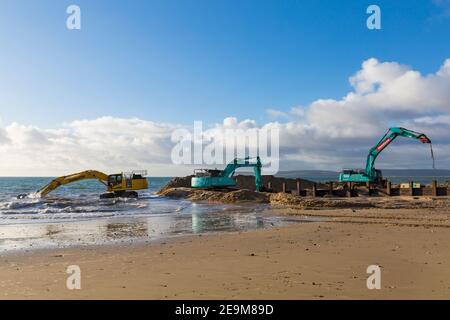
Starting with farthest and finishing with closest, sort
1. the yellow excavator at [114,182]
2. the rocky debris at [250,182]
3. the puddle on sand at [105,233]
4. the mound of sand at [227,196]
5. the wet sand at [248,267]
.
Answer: the rocky debris at [250,182]
the yellow excavator at [114,182]
the mound of sand at [227,196]
the puddle on sand at [105,233]
the wet sand at [248,267]

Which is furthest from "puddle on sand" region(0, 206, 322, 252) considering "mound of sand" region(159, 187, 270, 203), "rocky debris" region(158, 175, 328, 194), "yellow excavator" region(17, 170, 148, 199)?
"rocky debris" region(158, 175, 328, 194)

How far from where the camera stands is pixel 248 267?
9133 mm

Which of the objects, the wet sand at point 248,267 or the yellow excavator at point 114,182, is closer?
the wet sand at point 248,267

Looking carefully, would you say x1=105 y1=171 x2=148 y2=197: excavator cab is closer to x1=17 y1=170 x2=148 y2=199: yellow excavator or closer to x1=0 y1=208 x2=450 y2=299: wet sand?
x1=17 y1=170 x2=148 y2=199: yellow excavator

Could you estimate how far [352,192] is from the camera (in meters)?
38.8

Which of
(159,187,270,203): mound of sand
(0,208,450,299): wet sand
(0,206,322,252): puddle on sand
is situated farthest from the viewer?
(159,187,270,203): mound of sand

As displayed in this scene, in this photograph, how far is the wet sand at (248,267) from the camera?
7.03m

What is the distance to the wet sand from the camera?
7031 millimetres

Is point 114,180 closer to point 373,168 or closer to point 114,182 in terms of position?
→ point 114,182

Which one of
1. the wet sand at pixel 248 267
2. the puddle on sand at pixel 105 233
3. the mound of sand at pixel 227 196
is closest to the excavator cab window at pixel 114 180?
the mound of sand at pixel 227 196

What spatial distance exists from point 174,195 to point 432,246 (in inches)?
1429

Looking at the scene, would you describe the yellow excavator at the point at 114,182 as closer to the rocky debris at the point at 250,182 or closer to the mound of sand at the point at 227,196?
the mound of sand at the point at 227,196

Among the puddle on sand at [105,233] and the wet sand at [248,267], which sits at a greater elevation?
the wet sand at [248,267]
